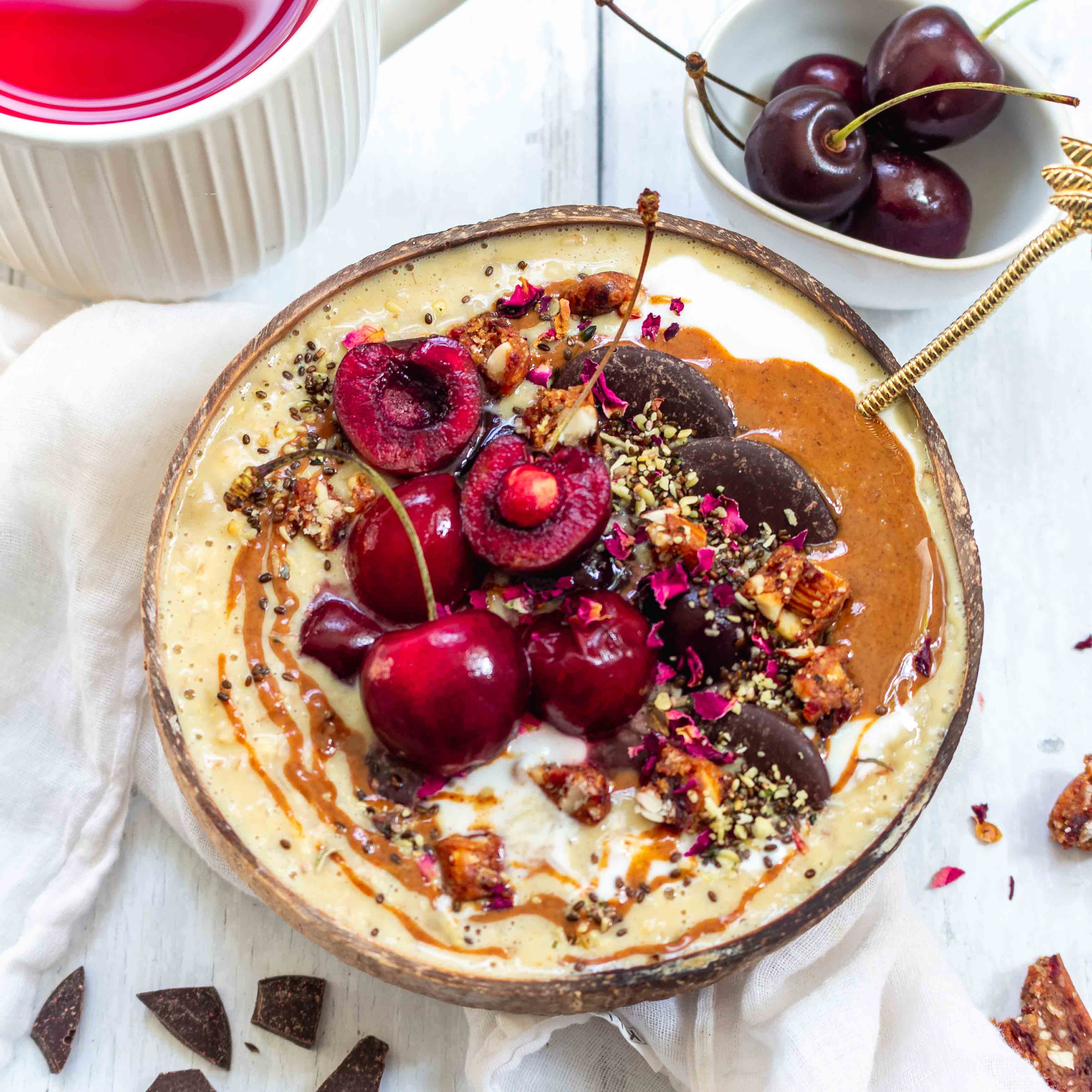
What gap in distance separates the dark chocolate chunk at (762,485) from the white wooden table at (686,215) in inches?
26.2

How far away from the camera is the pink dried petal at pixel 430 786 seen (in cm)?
142

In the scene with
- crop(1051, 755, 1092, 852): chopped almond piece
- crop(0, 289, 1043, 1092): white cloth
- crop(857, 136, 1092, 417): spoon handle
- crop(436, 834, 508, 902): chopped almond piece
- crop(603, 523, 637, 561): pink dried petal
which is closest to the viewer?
crop(857, 136, 1092, 417): spoon handle

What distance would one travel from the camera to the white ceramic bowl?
6.02 ft

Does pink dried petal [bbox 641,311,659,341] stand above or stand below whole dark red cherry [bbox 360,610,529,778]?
above

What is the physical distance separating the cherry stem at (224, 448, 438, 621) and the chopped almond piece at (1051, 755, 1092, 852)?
116 cm

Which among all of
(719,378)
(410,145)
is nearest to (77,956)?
(719,378)

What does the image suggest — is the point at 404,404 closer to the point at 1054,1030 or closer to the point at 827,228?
the point at 827,228

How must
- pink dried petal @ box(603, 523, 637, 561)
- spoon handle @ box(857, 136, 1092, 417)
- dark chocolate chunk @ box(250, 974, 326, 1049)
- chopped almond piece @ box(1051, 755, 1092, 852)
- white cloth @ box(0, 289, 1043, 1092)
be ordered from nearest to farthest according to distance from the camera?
spoon handle @ box(857, 136, 1092, 417) → pink dried petal @ box(603, 523, 637, 561) → white cloth @ box(0, 289, 1043, 1092) → dark chocolate chunk @ box(250, 974, 326, 1049) → chopped almond piece @ box(1051, 755, 1092, 852)

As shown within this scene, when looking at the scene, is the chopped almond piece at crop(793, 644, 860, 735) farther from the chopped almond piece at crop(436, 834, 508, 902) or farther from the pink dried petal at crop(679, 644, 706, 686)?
the chopped almond piece at crop(436, 834, 508, 902)

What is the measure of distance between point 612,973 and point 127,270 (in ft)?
4.02

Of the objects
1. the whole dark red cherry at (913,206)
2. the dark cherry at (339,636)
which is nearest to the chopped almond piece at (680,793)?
the dark cherry at (339,636)

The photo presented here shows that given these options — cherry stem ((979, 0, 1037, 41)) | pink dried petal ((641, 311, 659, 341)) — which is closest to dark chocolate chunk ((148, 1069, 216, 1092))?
pink dried petal ((641, 311, 659, 341))

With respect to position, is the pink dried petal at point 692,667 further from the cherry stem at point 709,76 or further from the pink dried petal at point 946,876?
the cherry stem at point 709,76

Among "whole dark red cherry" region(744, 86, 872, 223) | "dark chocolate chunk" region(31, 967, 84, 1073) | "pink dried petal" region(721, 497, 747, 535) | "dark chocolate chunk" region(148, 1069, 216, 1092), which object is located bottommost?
"dark chocolate chunk" region(31, 967, 84, 1073)
